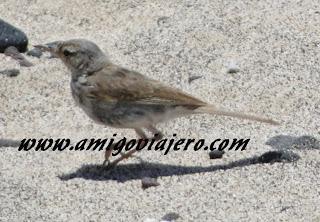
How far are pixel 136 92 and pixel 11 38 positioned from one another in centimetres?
253

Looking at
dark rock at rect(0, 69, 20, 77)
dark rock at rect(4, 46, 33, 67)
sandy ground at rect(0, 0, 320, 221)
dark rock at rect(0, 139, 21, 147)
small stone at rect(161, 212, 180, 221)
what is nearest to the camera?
small stone at rect(161, 212, 180, 221)

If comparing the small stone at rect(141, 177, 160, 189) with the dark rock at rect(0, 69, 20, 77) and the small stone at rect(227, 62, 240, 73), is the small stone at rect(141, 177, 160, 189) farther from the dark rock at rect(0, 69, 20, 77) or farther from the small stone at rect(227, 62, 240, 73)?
the dark rock at rect(0, 69, 20, 77)

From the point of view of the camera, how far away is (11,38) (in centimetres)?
952

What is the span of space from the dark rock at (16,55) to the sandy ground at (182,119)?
3.3 inches

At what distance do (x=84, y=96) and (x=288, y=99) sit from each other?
5.71ft

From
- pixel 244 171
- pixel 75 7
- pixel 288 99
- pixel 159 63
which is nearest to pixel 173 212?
pixel 244 171

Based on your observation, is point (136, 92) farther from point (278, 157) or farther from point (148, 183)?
point (278, 157)

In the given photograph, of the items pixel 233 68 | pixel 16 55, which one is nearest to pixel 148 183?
pixel 233 68

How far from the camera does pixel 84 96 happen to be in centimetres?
735

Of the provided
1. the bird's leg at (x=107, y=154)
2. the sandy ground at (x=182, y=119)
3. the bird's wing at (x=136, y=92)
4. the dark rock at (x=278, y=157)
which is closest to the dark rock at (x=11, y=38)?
the sandy ground at (x=182, y=119)

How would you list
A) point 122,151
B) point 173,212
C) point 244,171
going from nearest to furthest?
point 173,212
point 244,171
point 122,151

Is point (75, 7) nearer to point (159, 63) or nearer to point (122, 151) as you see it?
point (159, 63)

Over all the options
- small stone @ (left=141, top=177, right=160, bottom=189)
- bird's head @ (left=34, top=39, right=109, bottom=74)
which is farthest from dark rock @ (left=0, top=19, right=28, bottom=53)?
small stone @ (left=141, top=177, right=160, bottom=189)

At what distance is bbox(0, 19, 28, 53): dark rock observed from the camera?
31.2 feet
